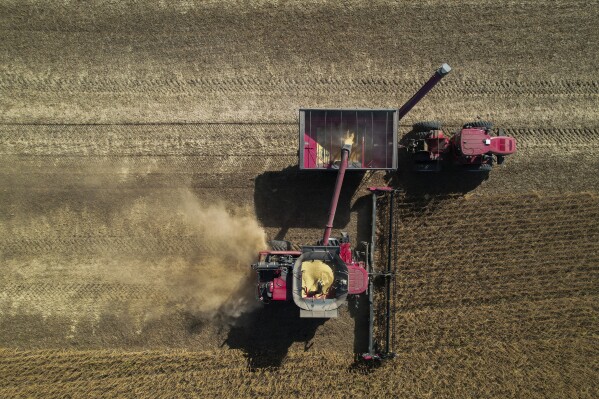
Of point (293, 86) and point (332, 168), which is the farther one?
point (293, 86)

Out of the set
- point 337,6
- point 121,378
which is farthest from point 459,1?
point 121,378

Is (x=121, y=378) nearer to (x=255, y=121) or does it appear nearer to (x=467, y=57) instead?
(x=255, y=121)

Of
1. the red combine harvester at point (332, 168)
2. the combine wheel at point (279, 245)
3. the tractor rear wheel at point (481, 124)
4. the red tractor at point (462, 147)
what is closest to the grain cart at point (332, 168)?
the red combine harvester at point (332, 168)

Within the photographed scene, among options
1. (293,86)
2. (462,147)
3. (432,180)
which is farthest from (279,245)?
(462,147)

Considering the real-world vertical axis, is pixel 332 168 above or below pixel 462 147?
below

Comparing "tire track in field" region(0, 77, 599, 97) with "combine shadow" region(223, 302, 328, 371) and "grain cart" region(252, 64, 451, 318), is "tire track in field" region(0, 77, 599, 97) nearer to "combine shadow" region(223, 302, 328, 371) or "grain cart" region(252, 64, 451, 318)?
"grain cart" region(252, 64, 451, 318)

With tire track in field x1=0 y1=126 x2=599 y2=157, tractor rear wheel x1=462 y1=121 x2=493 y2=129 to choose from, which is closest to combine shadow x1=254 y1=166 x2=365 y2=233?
tire track in field x1=0 y1=126 x2=599 y2=157

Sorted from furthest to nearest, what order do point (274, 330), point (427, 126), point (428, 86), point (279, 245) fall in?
point (274, 330), point (427, 126), point (279, 245), point (428, 86)

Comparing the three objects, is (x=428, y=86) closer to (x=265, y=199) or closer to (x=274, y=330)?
(x=265, y=199)

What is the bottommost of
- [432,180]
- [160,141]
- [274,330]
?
[274,330]
